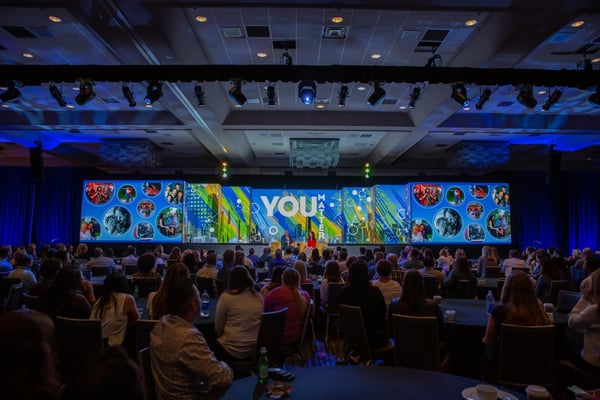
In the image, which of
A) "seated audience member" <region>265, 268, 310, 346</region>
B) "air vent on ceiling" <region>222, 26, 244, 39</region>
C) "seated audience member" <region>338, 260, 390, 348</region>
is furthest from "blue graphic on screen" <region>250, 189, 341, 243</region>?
"seated audience member" <region>338, 260, 390, 348</region>

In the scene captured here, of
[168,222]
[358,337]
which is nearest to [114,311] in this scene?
[358,337]

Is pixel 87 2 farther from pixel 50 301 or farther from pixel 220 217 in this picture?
pixel 220 217

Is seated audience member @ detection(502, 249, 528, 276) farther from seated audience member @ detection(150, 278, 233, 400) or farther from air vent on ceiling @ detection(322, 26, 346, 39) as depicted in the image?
seated audience member @ detection(150, 278, 233, 400)

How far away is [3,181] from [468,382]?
1778 centimetres

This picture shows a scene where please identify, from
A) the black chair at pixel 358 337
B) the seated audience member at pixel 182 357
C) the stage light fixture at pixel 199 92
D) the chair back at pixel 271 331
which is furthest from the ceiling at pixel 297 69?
the seated audience member at pixel 182 357

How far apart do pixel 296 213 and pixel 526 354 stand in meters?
13.0

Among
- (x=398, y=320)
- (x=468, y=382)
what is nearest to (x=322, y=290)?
(x=398, y=320)

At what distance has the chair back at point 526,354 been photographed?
3096 mm

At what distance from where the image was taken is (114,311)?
3.65 meters

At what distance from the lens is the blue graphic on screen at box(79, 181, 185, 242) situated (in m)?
15.0

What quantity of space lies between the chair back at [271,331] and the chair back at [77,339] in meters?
1.25

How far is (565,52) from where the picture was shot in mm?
6828

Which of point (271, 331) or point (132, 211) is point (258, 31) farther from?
point (132, 211)

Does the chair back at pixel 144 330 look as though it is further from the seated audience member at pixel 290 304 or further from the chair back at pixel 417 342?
the chair back at pixel 417 342
